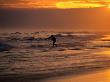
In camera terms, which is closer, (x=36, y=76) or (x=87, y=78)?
(x=87, y=78)

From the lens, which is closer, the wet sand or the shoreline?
the wet sand

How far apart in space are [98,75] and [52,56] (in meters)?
9.21

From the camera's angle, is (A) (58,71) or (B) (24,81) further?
(A) (58,71)

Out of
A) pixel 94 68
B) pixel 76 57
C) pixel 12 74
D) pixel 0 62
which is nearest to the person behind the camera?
pixel 12 74

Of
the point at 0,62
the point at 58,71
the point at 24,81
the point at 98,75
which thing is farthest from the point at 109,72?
the point at 0,62

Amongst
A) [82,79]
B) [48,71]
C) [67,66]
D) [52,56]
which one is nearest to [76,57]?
[52,56]

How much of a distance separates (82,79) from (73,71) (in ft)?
9.09

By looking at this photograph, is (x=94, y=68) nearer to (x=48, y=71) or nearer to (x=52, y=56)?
(x=48, y=71)

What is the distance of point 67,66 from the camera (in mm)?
28188

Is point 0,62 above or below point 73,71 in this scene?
above

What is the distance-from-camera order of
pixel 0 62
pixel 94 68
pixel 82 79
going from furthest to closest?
pixel 0 62
pixel 94 68
pixel 82 79

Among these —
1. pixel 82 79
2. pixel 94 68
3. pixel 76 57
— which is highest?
pixel 76 57

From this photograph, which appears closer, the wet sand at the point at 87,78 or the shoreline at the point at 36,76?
the wet sand at the point at 87,78

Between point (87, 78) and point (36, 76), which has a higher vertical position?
point (36, 76)
